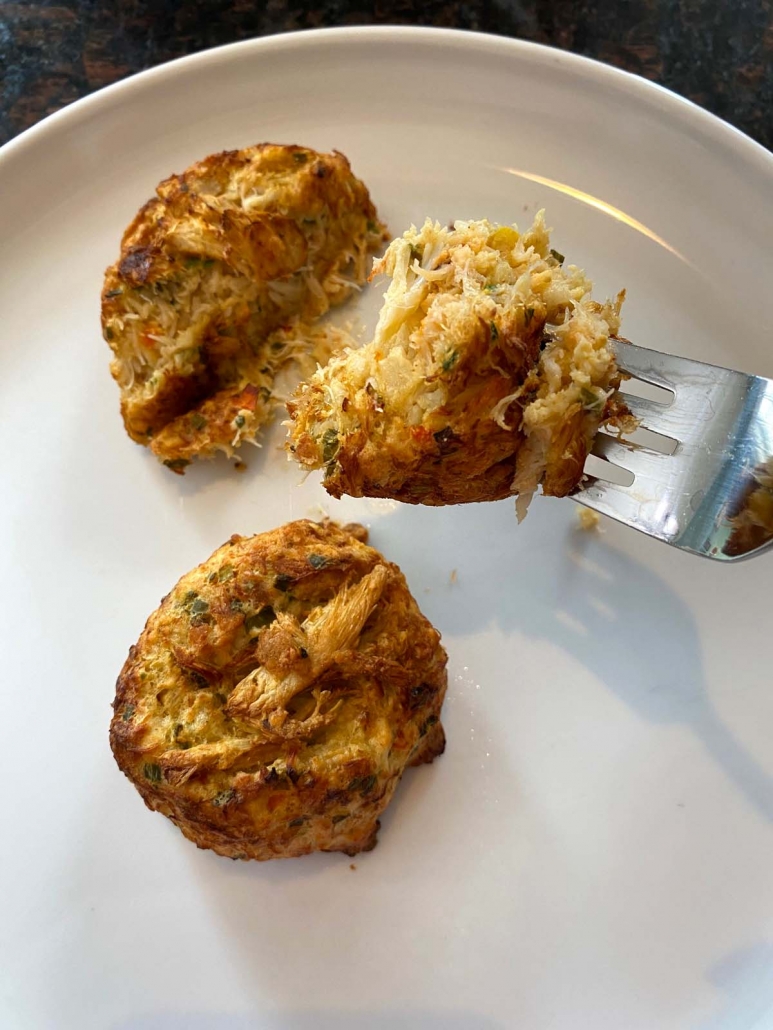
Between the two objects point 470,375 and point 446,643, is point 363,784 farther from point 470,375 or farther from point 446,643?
point 470,375

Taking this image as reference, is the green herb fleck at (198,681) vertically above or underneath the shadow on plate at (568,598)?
underneath

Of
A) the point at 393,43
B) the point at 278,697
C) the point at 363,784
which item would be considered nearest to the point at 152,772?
the point at 278,697

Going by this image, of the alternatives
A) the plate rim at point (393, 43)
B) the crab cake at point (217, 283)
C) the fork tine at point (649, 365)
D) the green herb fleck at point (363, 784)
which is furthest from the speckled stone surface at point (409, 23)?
the green herb fleck at point (363, 784)

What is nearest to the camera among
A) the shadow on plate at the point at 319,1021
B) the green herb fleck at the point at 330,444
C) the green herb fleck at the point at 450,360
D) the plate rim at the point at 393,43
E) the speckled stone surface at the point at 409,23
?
the green herb fleck at the point at 450,360

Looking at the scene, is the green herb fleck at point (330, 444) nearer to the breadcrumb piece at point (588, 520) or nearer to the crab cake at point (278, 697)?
the crab cake at point (278, 697)

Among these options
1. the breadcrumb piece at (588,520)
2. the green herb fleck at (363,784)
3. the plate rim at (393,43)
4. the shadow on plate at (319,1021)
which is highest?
the plate rim at (393,43)

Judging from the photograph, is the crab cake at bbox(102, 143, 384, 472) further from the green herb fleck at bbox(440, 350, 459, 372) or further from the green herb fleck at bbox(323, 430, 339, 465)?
the green herb fleck at bbox(440, 350, 459, 372)

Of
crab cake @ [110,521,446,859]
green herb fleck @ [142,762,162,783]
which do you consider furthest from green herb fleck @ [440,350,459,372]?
green herb fleck @ [142,762,162,783]

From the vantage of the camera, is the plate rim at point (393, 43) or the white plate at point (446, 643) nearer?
the white plate at point (446, 643)
